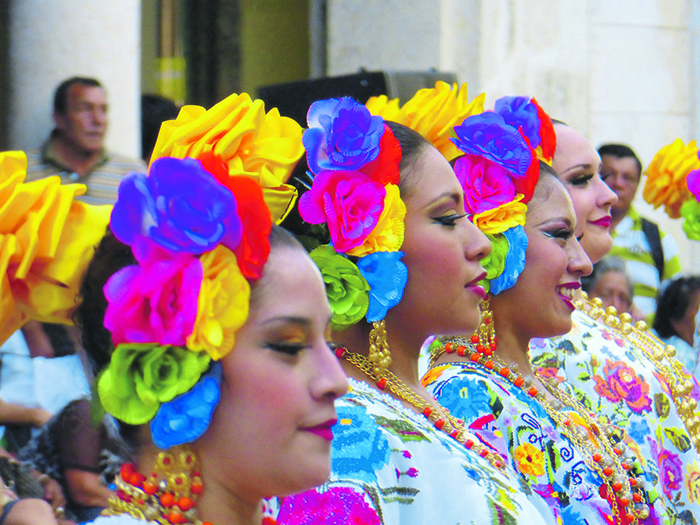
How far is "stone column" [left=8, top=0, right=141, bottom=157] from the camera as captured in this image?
14.2ft

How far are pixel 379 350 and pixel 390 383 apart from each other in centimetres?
7

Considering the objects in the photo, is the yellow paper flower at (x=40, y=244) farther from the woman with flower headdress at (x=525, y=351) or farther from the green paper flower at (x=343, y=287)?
the woman with flower headdress at (x=525, y=351)

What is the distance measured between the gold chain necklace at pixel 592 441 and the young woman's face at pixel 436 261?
1.22 ft

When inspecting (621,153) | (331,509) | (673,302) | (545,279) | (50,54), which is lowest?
(673,302)

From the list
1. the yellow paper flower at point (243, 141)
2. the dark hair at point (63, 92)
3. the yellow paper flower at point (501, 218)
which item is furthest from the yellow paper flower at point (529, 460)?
the dark hair at point (63, 92)

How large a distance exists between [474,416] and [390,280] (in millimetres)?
470

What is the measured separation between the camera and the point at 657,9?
698 cm

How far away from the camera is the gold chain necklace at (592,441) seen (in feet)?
8.43

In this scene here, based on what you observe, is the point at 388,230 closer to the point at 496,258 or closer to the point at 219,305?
the point at 496,258

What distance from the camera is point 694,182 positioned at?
4105mm

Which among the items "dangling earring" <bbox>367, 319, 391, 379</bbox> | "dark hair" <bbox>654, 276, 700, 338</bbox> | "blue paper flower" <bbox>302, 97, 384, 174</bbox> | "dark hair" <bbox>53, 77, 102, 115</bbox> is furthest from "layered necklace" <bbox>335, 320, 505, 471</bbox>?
"dark hair" <bbox>654, 276, 700, 338</bbox>

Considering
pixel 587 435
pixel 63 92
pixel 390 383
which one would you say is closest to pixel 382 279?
pixel 390 383

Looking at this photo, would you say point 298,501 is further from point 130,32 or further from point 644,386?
point 130,32

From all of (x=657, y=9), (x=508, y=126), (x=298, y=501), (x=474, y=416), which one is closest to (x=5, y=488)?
(x=298, y=501)
